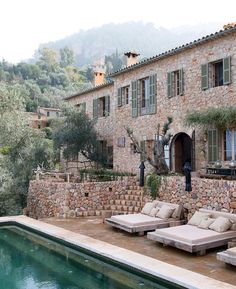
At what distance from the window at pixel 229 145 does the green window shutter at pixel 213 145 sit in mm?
385

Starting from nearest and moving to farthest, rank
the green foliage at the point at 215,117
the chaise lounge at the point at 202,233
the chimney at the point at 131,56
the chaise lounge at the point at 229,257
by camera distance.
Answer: the chaise lounge at the point at 229,257 < the chaise lounge at the point at 202,233 < the green foliage at the point at 215,117 < the chimney at the point at 131,56

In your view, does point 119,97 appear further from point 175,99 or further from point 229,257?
point 229,257

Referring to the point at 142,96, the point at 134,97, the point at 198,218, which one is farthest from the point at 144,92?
the point at 198,218

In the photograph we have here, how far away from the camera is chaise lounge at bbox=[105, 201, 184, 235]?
11561mm

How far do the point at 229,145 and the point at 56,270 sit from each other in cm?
872

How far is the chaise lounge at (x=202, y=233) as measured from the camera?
917 centimetres

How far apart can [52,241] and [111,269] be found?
11.1ft

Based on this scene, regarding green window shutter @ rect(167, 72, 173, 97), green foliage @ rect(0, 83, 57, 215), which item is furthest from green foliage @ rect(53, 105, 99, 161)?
green window shutter @ rect(167, 72, 173, 97)

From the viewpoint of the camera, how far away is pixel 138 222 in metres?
11.6

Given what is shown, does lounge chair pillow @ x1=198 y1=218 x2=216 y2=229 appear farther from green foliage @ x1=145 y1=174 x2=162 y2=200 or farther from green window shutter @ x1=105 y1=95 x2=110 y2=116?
green window shutter @ x1=105 y1=95 x2=110 y2=116

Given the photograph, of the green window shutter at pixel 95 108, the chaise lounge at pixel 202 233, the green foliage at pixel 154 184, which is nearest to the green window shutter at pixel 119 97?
the green window shutter at pixel 95 108

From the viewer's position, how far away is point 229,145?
1459cm

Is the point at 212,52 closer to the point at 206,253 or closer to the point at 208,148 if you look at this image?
the point at 208,148

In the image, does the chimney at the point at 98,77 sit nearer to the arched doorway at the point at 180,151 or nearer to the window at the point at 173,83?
the window at the point at 173,83
